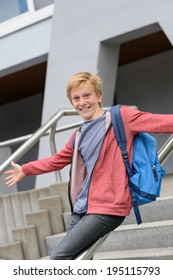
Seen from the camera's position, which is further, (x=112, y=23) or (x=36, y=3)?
(x=36, y=3)

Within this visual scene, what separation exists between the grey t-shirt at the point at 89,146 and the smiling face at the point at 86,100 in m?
0.05

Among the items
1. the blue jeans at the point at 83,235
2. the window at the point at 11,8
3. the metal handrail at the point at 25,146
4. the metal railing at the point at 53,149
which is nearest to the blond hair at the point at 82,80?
the blue jeans at the point at 83,235

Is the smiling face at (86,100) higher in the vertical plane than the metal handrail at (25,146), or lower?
lower

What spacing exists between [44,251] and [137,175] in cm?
270

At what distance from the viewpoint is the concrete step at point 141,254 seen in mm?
4280

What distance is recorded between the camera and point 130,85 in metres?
11.6

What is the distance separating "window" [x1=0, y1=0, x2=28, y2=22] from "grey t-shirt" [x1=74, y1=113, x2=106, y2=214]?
22.3ft

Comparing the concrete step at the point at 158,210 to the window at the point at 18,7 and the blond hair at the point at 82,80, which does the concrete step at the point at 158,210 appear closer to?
the blond hair at the point at 82,80

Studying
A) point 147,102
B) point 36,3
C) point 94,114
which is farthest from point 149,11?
point 94,114

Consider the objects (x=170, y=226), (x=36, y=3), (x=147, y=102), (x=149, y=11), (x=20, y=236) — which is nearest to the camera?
(x=170, y=226)

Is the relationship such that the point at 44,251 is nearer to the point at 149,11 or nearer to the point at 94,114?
the point at 94,114

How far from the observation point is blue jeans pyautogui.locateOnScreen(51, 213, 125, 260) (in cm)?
293

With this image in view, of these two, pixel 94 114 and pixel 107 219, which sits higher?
pixel 94 114

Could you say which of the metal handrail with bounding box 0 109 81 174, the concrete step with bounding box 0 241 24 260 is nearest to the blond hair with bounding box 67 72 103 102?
the metal handrail with bounding box 0 109 81 174
